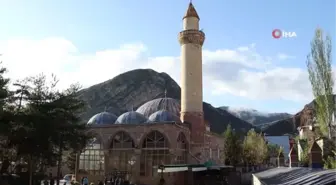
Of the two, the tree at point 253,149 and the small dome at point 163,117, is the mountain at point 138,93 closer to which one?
the tree at point 253,149

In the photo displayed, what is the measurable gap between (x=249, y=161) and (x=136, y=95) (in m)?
76.7

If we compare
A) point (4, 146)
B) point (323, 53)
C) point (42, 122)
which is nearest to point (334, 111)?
point (323, 53)

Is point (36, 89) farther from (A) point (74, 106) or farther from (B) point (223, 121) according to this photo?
(B) point (223, 121)

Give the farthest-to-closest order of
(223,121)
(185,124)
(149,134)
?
1. (223,121)
2. (185,124)
3. (149,134)

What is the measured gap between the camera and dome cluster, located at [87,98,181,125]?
133ft

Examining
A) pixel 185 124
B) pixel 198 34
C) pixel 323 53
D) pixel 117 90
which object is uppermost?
pixel 117 90

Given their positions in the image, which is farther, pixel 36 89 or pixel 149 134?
pixel 149 134

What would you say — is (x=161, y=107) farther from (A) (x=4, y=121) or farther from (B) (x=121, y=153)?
(A) (x=4, y=121)

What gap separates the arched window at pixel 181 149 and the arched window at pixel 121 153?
4496 millimetres

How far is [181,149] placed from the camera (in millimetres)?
39094

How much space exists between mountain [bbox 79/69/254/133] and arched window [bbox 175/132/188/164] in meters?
83.0

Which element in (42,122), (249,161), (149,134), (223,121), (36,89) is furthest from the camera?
(223,121)

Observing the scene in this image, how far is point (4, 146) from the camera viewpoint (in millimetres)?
24781

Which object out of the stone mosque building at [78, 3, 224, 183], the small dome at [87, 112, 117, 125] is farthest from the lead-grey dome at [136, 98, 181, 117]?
the small dome at [87, 112, 117, 125]
